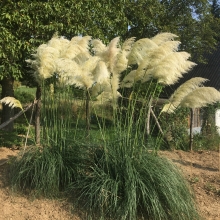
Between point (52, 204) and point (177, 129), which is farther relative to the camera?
point (177, 129)

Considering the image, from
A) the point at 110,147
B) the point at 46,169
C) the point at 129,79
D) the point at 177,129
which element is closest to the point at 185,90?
the point at 129,79

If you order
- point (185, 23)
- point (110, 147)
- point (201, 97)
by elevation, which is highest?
point (185, 23)

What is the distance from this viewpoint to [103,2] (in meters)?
8.78

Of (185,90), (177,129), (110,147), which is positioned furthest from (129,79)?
(177,129)

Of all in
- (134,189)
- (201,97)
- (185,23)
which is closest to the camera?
(134,189)

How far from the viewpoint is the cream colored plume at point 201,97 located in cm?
398

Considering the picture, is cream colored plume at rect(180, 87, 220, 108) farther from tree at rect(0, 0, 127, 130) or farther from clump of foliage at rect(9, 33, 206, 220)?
tree at rect(0, 0, 127, 130)

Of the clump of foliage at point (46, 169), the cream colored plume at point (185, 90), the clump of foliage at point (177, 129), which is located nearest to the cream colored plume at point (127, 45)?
the cream colored plume at point (185, 90)

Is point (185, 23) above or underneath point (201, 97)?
above

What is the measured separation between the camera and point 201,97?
4.08m

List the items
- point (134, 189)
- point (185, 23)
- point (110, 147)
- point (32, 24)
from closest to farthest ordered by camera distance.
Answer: point (134, 189) < point (110, 147) < point (32, 24) < point (185, 23)

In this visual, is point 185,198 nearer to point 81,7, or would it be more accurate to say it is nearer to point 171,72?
point 171,72

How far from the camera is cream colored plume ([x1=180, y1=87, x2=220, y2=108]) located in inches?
157

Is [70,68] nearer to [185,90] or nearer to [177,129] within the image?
[185,90]
